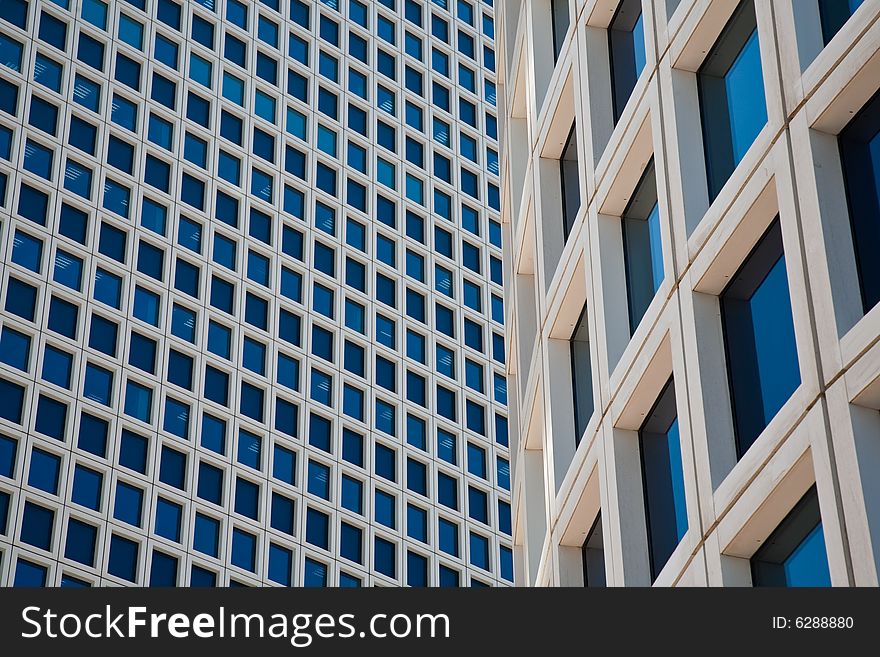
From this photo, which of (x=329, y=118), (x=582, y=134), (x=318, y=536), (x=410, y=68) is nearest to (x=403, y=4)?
(x=410, y=68)

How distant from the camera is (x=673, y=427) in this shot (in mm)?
20469

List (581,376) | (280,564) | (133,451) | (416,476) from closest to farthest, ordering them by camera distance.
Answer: (581,376) → (133,451) → (280,564) → (416,476)

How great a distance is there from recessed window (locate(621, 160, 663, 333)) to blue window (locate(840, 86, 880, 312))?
17.9 feet

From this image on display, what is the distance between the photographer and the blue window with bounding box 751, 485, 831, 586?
15688 mm

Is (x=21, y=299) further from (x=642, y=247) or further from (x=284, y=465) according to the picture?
(x=642, y=247)

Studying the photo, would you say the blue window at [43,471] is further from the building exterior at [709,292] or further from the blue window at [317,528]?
the building exterior at [709,292]

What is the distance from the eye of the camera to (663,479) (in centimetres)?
2034

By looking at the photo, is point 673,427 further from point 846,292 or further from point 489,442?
point 489,442

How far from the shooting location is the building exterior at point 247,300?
67500mm

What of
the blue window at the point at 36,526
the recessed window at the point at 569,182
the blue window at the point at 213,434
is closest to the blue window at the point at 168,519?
the blue window at the point at 213,434

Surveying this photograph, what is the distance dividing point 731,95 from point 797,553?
566cm

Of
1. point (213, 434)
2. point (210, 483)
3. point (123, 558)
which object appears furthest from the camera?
point (213, 434)

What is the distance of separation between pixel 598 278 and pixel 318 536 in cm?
5165

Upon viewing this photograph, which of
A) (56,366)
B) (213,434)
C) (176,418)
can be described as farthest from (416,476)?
(56,366)
